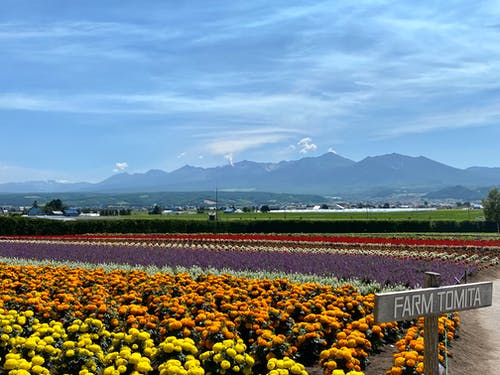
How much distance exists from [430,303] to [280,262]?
11.5 m

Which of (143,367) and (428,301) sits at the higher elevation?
(428,301)

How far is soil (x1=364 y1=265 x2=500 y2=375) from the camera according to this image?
784cm

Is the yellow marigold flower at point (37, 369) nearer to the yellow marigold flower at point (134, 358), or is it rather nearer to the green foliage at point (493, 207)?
the yellow marigold flower at point (134, 358)

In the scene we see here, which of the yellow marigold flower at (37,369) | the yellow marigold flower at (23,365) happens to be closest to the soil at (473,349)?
the yellow marigold flower at (37,369)

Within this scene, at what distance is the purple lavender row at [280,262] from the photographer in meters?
13.6

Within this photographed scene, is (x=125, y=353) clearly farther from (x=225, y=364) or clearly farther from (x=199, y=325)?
(x=199, y=325)

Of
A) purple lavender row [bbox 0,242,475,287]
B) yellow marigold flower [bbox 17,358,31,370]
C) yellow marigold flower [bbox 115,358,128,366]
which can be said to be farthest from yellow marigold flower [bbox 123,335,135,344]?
purple lavender row [bbox 0,242,475,287]

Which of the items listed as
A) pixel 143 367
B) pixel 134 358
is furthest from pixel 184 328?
pixel 143 367

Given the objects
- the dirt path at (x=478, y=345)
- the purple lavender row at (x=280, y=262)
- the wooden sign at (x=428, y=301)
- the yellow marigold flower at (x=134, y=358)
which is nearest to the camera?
the wooden sign at (x=428, y=301)

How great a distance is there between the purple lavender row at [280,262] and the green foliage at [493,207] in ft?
94.8

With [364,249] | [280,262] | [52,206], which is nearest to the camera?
[280,262]

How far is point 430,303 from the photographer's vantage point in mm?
4391

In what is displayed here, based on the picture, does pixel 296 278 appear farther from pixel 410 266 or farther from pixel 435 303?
pixel 435 303

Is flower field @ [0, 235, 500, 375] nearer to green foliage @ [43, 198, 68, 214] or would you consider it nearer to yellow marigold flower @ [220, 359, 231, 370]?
yellow marigold flower @ [220, 359, 231, 370]
